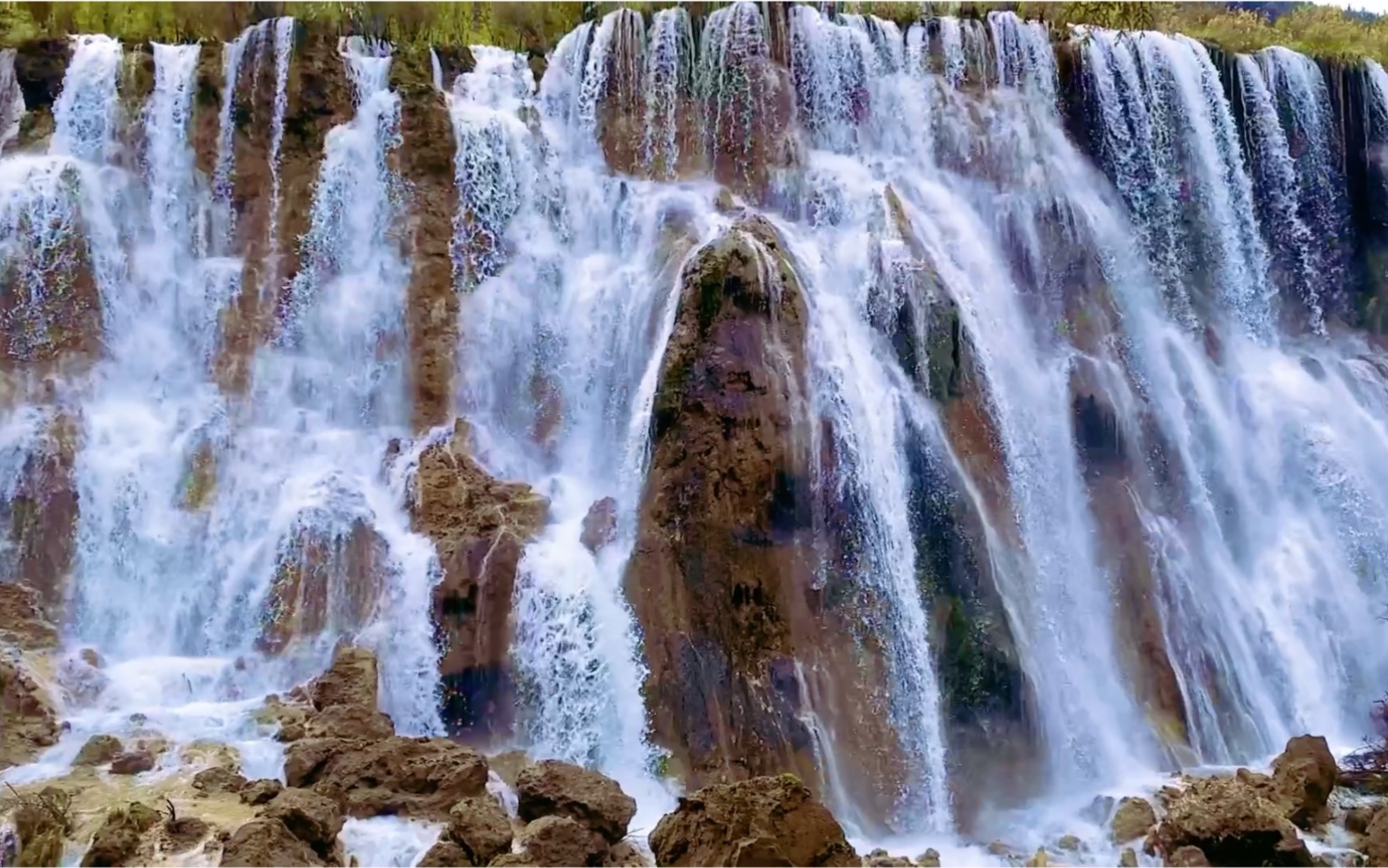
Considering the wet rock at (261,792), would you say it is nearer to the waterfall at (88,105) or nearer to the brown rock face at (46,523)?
the brown rock face at (46,523)

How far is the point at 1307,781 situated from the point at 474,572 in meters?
8.64

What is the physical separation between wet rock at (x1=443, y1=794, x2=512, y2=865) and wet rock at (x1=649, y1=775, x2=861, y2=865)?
1.28m

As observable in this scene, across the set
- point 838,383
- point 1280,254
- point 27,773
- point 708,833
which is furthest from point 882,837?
point 1280,254

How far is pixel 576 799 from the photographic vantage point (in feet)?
32.5

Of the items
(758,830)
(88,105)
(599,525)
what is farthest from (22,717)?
(88,105)

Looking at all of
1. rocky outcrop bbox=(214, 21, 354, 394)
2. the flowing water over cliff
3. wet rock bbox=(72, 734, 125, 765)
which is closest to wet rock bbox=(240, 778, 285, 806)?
the flowing water over cliff

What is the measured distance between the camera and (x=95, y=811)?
982 cm

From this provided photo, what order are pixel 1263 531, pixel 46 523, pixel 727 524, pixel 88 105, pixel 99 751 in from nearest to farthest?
1. pixel 99 751
2. pixel 727 524
3. pixel 46 523
4. pixel 1263 531
5. pixel 88 105

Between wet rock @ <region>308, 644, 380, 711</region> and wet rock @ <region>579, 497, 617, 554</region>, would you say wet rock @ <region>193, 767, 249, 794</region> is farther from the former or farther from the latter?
wet rock @ <region>579, 497, 617, 554</region>

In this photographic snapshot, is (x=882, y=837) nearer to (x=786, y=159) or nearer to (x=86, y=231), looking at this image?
(x=786, y=159)

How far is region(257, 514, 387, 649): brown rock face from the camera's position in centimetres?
1302

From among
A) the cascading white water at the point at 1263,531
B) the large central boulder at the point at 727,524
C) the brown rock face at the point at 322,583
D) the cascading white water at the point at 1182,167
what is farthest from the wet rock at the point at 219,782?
the cascading white water at the point at 1182,167

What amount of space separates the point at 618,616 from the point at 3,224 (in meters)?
9.51

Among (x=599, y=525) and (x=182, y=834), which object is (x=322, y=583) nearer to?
(x=599, y=525)
